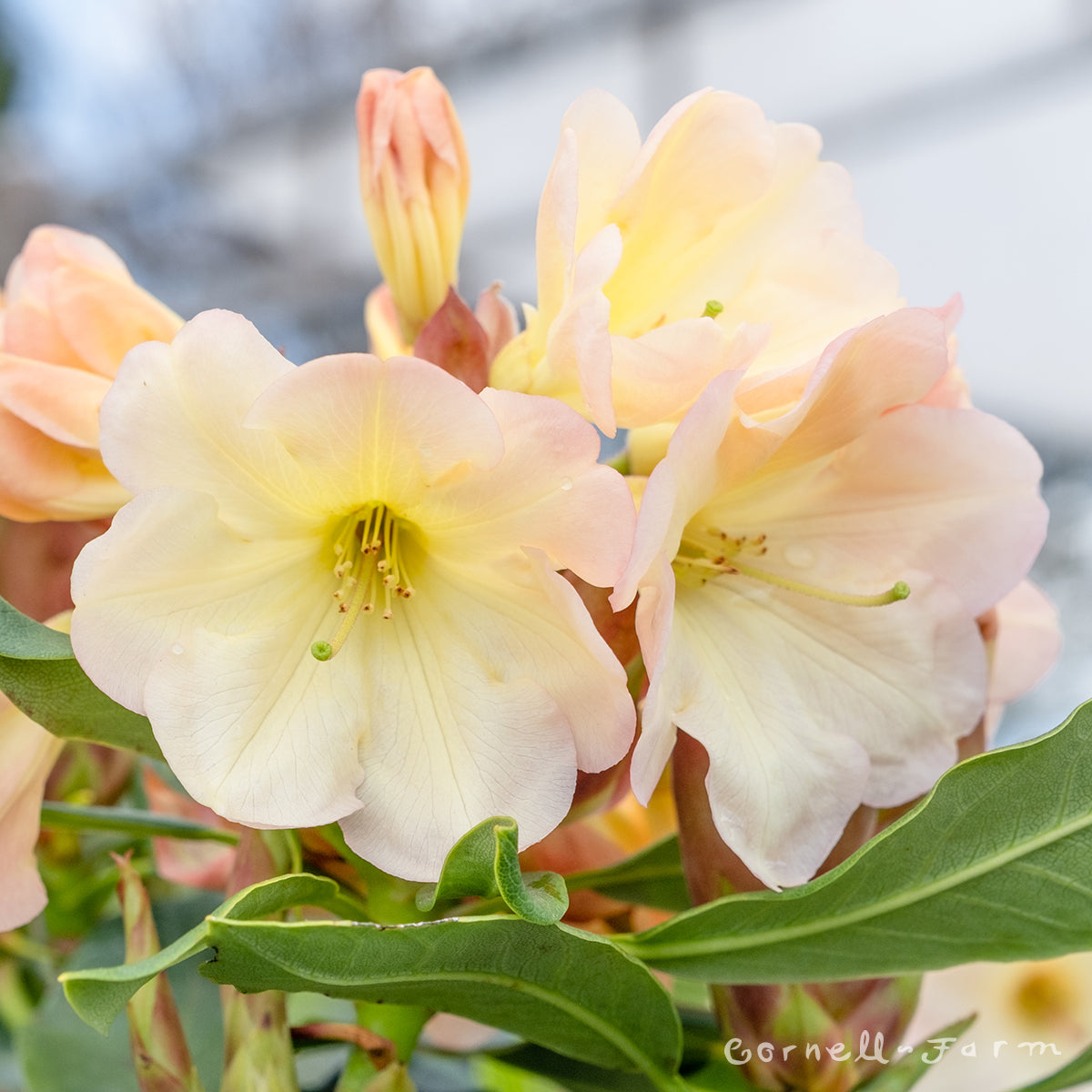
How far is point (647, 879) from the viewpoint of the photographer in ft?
1.49

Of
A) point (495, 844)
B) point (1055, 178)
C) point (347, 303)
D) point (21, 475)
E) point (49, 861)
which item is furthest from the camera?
point (347, 303)

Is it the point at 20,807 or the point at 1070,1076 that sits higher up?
the point at 20,807

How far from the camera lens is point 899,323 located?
33 centimetres

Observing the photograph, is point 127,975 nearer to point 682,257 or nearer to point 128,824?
point 128,824

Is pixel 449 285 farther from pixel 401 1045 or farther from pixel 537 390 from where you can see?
pixel 401 1045

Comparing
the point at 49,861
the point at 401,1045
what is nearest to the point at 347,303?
the point at 49,861

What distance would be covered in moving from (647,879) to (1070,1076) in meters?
0.17

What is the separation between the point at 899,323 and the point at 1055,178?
115 inches

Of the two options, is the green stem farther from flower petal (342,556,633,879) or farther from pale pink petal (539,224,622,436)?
pale pink petal (539,224,622,436)

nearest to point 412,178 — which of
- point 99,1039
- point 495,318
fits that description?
point 495,318

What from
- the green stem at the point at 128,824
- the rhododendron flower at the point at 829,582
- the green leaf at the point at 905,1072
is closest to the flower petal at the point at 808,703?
the rhododendron flower at the point at 829,582

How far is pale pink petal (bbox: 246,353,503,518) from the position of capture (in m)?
0.32

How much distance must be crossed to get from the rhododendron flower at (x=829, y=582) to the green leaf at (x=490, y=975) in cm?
5

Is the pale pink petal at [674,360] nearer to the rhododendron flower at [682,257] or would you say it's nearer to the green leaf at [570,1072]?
the rhododendron flower at [682,257]
